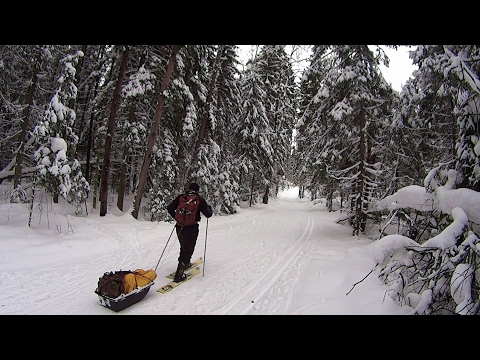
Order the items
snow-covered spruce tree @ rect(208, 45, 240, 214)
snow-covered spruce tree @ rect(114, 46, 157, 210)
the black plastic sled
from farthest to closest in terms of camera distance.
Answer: snow-covered spruce tree @ rect(208, 45, 240, 214) < snow-covered spruce tree @ rect(114, 46, 157, 210) < the black plastic sled

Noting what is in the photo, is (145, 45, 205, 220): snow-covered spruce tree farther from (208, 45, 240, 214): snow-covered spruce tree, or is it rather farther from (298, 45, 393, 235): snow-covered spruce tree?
(298, 45, 393, 235): snow-covered spruce tree

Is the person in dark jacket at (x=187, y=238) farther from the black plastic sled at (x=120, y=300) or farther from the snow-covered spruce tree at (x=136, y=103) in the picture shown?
the snow-covered spruce tree at (x=136, y=103)

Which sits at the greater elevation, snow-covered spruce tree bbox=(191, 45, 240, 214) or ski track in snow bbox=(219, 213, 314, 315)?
snow-covered spruce tree bbox=(191, 45, 240, 214)

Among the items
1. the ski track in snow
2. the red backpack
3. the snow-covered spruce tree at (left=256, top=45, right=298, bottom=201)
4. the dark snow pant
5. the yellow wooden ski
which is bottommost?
the yellow wooden ski

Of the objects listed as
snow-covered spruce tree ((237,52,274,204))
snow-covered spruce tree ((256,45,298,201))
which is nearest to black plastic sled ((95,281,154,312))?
snow-covered spruce tree ((237,52,274,204))

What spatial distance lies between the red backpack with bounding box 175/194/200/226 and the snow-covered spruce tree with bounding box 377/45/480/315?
3946 mm

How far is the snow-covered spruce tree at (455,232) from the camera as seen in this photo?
2951 millimetres

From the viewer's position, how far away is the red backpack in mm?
5992

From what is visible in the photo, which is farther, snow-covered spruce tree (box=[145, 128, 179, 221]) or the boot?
snow-covered spruce tree (box=[145, 128, 179, 221])
